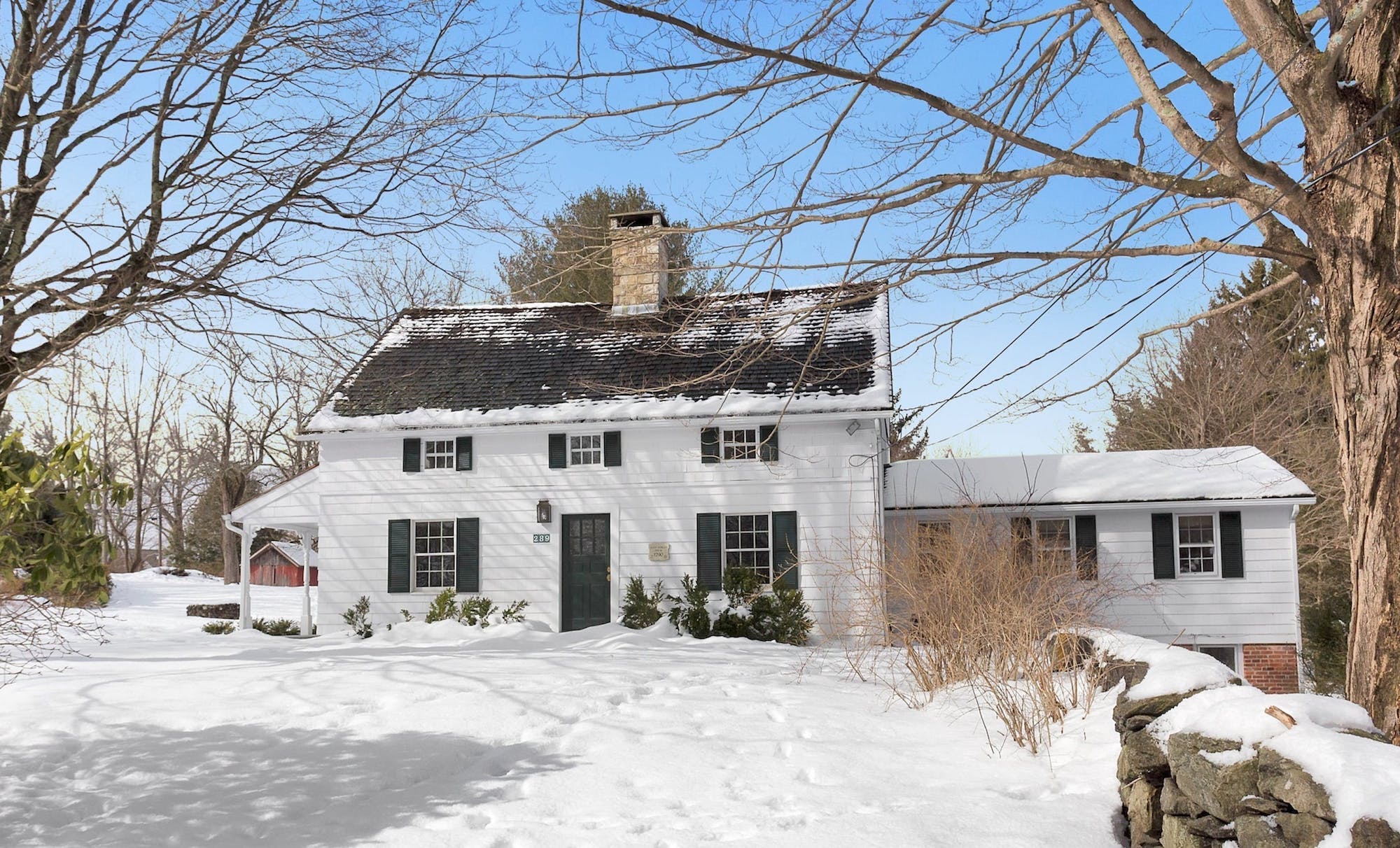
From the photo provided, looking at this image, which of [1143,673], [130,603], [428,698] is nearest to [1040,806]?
[1143,673]

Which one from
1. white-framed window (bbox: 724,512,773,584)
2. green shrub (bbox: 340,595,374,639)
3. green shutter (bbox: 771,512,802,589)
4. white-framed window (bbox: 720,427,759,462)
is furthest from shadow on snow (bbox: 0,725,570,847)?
green shrub (bbox: 340,595,374,639)

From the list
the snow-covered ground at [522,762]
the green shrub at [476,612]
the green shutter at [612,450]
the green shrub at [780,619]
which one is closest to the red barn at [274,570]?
the green shrub at [476,612]

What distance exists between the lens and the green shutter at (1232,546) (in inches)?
656

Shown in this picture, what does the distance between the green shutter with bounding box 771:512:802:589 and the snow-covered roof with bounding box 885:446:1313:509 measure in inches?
87.7

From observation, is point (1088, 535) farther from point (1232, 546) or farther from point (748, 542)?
point (748, 542)

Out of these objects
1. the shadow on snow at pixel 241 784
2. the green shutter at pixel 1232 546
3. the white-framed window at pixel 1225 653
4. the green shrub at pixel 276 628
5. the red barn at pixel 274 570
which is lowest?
the red barn at pixel 274 570

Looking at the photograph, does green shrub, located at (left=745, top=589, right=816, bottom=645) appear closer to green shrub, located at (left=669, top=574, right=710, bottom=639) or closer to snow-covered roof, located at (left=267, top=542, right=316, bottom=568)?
green shrub, located at (left=669, top=574, right=710, bottom=639)

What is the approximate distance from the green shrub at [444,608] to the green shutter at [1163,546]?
11.5m

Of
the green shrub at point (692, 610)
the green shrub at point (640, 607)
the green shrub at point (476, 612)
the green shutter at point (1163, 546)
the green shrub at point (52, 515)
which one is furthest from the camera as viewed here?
the green shutter at point (1163, 546)

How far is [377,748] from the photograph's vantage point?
7.49 m

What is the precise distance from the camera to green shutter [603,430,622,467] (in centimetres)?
1716

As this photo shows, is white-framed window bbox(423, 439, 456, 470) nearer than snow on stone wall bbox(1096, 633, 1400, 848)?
No

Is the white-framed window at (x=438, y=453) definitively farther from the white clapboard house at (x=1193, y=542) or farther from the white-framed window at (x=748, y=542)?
the white clapboard house at (x=1193, y=542)

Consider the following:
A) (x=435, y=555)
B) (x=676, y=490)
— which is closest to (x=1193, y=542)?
(x=676, y=490)
